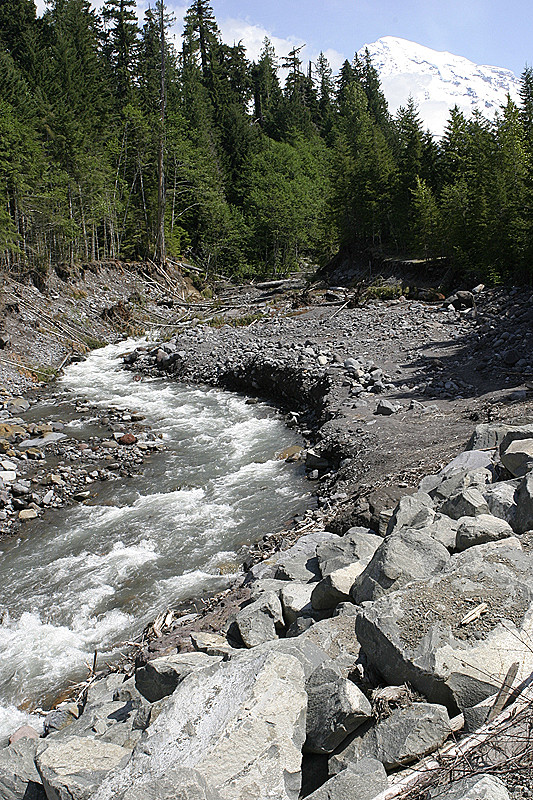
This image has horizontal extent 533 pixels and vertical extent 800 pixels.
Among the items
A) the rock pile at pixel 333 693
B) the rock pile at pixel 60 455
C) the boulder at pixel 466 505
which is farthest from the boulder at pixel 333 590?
the rock pile at pixel 60 455

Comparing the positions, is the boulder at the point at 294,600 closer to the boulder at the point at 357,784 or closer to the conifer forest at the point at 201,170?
the boulder at the point at 357,784

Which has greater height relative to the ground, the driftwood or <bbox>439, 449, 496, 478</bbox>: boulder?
<bbox>439, 449, 496, 478</bbox>: boulder

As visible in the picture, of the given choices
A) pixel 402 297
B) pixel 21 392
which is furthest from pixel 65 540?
pixel 402 297

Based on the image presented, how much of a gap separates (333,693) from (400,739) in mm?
424

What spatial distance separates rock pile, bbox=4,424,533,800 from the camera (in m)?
2.90

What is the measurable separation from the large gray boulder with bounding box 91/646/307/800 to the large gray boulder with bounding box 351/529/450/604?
3.84ft

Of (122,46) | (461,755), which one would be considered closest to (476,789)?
(461,755)

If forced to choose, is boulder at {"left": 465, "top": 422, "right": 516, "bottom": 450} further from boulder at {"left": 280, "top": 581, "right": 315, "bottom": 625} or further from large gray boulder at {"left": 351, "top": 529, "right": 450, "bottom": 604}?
boulder at {"left": 280, "top": 581, "right": 315, "bottom": 625}

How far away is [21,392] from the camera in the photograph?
1666 centimetres

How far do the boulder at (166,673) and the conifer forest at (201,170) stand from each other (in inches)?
739

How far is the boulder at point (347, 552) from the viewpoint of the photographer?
5523 mm

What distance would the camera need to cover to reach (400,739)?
119 inches

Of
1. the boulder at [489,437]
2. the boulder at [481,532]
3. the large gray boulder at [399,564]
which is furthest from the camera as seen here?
the boulder at [489,437]

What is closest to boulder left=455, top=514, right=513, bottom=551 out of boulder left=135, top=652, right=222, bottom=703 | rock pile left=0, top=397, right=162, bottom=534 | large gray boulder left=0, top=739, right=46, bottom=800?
boulder left=135, top=652, right=222, bottom=703
